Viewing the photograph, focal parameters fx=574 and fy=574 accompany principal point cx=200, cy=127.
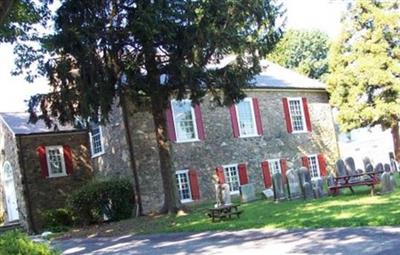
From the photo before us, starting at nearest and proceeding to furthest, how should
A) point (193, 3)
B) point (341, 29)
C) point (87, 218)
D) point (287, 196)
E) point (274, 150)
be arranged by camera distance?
point (193, 3) → point (287, 196) → point (87, 218) → point (274, 150) → point (341, 29)

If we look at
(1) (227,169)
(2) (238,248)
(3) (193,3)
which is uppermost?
(3) (193,3)

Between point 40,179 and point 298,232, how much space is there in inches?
716

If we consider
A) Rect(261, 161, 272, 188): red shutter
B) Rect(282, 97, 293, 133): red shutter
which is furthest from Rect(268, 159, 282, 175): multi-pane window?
Rect(282, 97, 293, 133): red shutter

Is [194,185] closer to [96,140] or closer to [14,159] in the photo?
[96,140]

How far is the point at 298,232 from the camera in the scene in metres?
12.7

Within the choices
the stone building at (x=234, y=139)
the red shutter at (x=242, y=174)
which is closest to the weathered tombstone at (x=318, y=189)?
the stone building at (x=234, y=139)

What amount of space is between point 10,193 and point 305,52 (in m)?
37.2

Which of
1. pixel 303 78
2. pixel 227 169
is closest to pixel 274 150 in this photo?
pixel 227 169

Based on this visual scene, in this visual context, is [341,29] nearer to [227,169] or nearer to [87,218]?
[227,169]

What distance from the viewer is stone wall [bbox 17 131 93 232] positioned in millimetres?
27500

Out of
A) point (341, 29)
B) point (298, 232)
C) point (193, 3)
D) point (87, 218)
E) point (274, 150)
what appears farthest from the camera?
point (341, 29)

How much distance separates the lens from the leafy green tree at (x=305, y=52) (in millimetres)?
57406

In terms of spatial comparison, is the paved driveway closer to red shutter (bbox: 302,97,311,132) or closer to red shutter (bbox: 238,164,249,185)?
red shutter (bbox: 238,164,249,185)

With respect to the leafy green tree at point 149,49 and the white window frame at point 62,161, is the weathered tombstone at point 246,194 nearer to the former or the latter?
the leafy green tree at point 149,49
